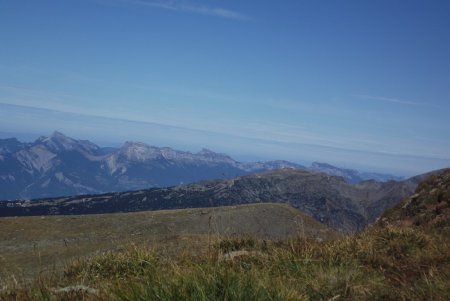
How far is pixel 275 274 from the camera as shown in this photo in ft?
22.9

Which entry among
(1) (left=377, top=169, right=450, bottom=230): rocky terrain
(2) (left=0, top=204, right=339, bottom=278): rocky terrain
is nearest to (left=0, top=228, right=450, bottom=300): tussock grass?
(1) (left=377, top=169, right=450, bottom=230): rocky terrain

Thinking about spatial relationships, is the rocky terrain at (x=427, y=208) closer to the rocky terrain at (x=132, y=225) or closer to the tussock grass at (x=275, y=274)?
the tussock grass at (x=275, y=274)

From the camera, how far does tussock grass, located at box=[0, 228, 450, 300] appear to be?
195 inches

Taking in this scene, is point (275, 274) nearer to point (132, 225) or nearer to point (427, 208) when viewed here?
point (427, 208)

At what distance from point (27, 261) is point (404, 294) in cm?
1800

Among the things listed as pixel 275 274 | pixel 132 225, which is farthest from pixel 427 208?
pixel 132 225

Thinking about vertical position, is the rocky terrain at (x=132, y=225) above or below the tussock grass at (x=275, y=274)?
below

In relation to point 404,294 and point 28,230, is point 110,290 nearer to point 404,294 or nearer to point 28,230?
point 404,294

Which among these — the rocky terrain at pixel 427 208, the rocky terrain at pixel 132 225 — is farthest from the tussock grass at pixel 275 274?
the rocky terrain at pixel 132 225

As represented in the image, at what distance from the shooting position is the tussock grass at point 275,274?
4.95 m

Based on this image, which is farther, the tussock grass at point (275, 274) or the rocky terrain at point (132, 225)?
the rocky terrain at point (132, 225)

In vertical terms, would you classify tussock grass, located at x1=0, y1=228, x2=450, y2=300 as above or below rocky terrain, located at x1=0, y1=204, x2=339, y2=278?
above

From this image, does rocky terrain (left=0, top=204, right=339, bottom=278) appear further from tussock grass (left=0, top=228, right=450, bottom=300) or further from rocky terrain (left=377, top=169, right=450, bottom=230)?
tussock grass (left=0, top=228, right=450, bottom=300)

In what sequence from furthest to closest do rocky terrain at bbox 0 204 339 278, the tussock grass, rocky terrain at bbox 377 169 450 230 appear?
rocky terrain at bbox 0 204 339 278
rocky terrain at bbox 377 169 450 230
the tussock grass
